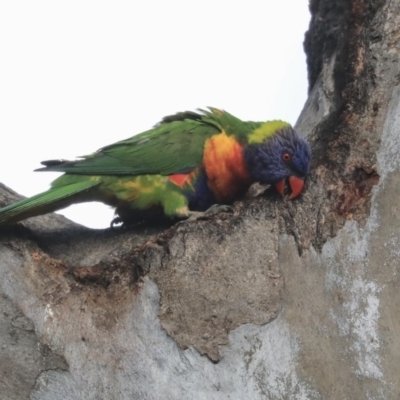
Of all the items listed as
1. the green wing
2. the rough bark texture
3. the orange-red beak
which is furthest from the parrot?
the rough bark texture

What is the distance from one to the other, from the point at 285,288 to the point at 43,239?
1.23m

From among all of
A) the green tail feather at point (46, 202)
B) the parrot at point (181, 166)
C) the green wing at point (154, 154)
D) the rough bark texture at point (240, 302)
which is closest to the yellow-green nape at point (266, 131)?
Result: the parrot at point (181, 166)

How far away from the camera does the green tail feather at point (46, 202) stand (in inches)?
114

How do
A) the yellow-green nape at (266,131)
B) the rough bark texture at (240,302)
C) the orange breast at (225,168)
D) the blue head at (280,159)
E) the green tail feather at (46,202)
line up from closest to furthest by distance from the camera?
the rough bark texture at (240,302)
the green tail feather at (46,202)
the blue head at (280,159)
the orange breast at (225,168)
the yellow-green nape at (266,131)

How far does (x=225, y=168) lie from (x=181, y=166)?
9.8 inches

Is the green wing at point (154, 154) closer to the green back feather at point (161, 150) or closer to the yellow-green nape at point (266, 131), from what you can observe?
the green back feather at point (161, 150)

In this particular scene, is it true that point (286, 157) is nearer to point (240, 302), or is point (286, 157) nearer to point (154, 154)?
point (154, 154)

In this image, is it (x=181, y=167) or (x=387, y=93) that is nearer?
(x=387, y=93)

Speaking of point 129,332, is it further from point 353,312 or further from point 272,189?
point 272,189

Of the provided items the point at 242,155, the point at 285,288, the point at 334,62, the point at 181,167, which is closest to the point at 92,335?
the point at 285,288

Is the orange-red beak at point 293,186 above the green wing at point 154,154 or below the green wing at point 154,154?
below

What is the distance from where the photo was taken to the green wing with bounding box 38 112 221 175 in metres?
3.48

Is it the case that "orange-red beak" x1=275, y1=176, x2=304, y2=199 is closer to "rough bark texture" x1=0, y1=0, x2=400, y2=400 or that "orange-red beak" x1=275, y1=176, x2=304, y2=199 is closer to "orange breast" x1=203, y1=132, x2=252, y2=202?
"rough bark texture" x1=0, y1=0, x2=400, y2=400

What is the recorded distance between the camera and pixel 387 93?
9.57ft
